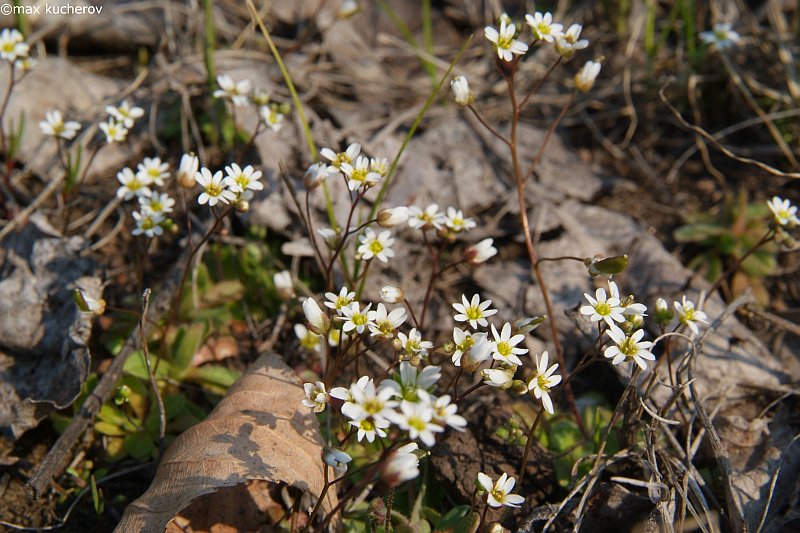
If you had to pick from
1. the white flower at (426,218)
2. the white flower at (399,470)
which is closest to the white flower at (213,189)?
the white flower at (426,218)

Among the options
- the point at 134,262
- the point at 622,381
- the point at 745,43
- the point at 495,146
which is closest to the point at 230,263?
the point at 134,262

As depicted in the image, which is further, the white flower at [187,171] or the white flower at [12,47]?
the white flower at [12,47]

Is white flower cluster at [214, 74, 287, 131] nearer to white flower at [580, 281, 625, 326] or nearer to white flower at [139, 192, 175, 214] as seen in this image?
white flower at [139, 192, 175, 214]

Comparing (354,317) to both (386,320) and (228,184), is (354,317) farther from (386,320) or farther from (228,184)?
(228,184)

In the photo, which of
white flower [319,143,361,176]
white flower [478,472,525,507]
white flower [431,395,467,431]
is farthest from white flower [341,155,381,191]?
white flower [478,472,525,507]

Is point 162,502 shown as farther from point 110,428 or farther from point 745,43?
point 745,43

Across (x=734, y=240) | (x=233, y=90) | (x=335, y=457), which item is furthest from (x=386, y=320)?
(x=734, y=240)

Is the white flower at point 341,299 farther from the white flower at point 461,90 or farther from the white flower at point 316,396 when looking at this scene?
the white flower at point 461,90
